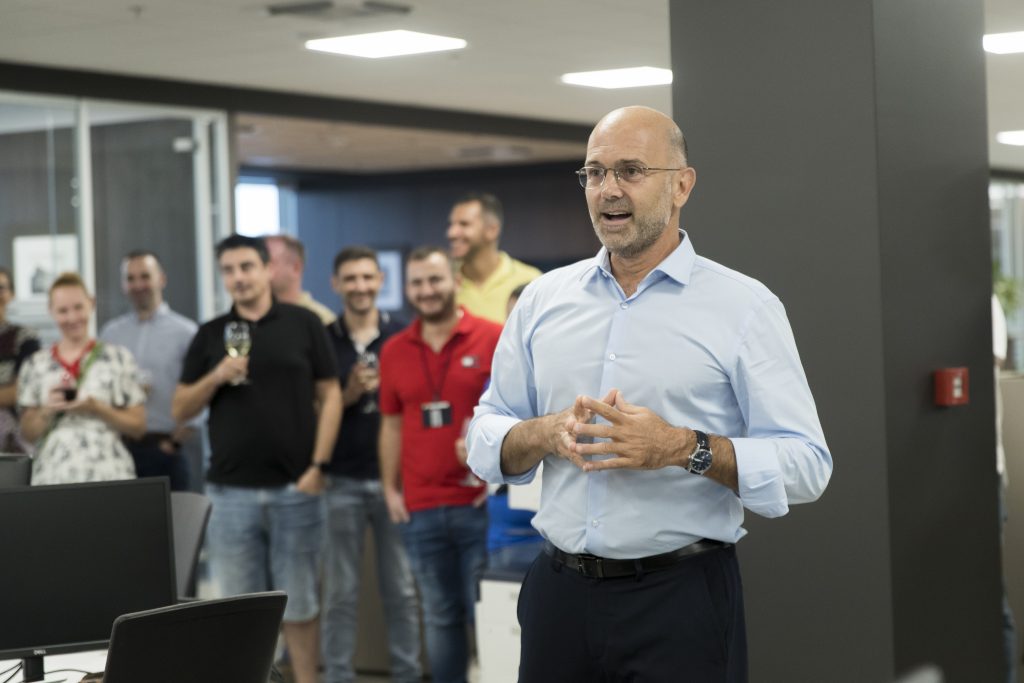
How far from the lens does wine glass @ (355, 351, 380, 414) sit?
5.63m

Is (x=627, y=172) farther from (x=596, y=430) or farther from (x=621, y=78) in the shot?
(x=621, y=78)

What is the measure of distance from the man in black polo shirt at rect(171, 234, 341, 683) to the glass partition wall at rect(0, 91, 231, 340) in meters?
2.85

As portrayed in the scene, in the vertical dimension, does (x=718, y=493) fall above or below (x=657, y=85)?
below

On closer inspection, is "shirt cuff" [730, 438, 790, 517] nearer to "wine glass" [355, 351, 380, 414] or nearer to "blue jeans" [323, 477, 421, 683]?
"blue jeans" [323, 477, 421, 683]

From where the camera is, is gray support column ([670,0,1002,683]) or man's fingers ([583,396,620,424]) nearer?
man's fingers ([583,396,620,424])

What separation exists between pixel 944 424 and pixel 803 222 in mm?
723

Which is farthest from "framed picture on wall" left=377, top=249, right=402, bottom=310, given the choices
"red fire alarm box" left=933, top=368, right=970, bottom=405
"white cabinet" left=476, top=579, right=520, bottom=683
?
"red fire alarm box" left=933, top=368, right=970, bottom=405

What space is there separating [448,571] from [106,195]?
423 centimetres

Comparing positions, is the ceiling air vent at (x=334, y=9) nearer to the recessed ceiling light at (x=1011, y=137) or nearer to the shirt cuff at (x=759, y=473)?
the shirt cuff at (x=759, y=473)

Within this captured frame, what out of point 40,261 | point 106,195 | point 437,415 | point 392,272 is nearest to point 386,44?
point 106,195

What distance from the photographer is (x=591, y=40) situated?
7184mm

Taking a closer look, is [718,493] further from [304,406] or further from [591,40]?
[591,40]

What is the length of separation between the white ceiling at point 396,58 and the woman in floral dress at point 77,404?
149cm

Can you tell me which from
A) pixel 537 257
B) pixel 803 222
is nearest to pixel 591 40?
pixel 803 222
